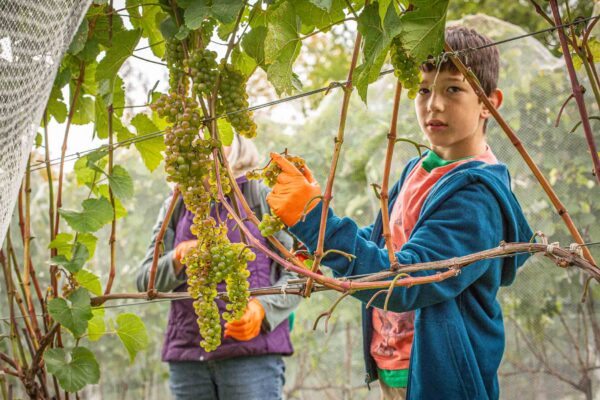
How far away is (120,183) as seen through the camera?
4.68 ft

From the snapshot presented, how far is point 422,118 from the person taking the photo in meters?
1.38

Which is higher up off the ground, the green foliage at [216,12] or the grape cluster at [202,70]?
the green foliage at [216,12]

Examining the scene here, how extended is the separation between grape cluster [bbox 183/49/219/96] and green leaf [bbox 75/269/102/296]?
566mm

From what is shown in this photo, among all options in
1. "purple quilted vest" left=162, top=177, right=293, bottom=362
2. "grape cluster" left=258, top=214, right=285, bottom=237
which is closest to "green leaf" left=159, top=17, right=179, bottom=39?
"grape cluster" left=258, top=214, right=285, bottom=237

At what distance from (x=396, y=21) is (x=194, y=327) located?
133cm

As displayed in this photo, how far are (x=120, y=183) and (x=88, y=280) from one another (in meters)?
0.21

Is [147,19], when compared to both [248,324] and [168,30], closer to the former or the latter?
[168,30]

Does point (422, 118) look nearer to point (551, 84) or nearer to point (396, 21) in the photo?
point (396, 21)

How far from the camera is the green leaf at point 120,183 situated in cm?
142

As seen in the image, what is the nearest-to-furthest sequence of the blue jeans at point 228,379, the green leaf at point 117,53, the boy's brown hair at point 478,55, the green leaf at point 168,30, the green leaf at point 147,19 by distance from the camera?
the green leaf at point 168,30 → the green leaf at point 117,53 → the green leaf at point 147,19 → the boy's brown hair at point 478,55 → the blue jeans at point 228,379

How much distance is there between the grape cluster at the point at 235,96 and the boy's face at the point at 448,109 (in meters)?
0.40

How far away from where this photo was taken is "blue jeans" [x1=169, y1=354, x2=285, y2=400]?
1.97m

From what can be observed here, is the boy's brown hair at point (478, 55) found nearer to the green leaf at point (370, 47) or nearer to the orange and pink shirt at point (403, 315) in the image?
Result: the orange and pink shirt at point (403, 315)

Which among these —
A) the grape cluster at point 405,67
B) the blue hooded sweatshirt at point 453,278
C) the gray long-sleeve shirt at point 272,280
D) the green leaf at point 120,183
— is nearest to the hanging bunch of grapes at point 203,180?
the blue hooded sweatshirt at point 453,278
